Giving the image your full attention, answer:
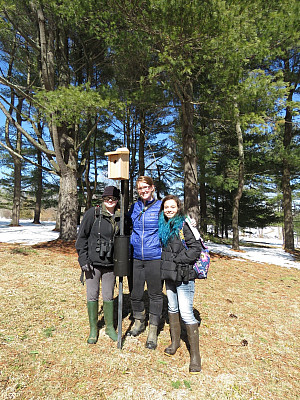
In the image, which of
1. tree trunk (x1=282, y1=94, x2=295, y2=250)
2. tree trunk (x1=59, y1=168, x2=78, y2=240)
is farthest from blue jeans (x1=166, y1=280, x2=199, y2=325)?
tree trunk (x1=282, y1=94, x2=295, y2=250)

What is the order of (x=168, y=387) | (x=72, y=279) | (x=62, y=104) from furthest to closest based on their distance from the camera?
(x=62, y=104), (x=72, y=279), (x=168, y=387)

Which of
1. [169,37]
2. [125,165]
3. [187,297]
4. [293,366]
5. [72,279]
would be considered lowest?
[293,366]

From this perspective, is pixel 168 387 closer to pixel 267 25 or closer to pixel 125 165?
pixel 125 165

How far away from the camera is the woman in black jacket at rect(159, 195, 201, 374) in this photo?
243 cm

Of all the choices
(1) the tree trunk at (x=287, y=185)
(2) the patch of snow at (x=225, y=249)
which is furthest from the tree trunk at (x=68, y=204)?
(1) the tree trunk at (x=287, y=185)

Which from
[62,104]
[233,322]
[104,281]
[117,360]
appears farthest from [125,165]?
[62,104]

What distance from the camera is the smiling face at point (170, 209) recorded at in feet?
8.53

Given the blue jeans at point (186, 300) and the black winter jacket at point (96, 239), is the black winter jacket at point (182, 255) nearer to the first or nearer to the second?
the blue jeans at point (186, 300)

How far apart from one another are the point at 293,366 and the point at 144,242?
90.9 inches

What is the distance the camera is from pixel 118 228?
2842 millimetres

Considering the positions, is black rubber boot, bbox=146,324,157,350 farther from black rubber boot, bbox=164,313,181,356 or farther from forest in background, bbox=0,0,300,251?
forest in background, bbox=0,0,300,251

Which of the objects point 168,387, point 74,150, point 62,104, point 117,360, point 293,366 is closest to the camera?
point 168,387

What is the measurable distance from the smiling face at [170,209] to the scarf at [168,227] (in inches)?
2.0

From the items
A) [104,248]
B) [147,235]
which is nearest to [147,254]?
[147,235]
